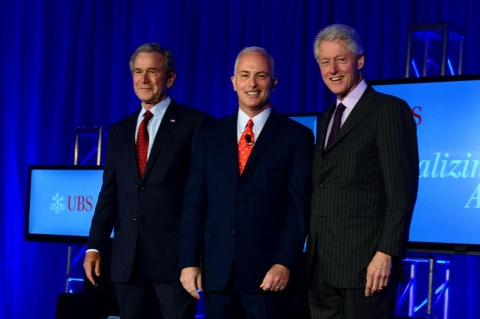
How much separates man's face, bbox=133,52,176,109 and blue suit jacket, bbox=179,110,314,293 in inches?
16.9

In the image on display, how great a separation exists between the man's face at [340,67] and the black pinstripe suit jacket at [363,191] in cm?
11

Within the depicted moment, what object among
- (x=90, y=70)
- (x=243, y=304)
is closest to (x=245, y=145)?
(x=243, y=304)

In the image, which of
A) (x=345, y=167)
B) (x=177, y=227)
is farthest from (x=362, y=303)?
(x=177, y=227)

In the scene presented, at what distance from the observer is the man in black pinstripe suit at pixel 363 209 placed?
2.32 meters

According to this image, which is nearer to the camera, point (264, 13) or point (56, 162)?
point (264, 13)

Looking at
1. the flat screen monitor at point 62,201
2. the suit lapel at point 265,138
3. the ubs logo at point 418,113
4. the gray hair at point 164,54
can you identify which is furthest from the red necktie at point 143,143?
the flat screen monitor at point 62,201

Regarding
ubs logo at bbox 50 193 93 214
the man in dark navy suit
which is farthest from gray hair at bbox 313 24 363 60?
ubs logo at bbox 50 193 93 214

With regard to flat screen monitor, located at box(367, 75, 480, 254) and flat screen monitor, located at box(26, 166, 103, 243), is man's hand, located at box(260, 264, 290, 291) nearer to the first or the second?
flat screen monitor, located at box(367, 75, 480, 254)

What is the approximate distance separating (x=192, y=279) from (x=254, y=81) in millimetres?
727

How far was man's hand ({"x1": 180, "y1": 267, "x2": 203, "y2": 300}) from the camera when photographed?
8.36ft

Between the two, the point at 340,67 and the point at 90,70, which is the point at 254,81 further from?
the point at 90,70

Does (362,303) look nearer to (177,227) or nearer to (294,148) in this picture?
(294,148)

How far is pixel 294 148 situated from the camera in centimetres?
257

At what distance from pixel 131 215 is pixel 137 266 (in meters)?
0.20
